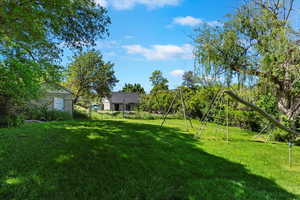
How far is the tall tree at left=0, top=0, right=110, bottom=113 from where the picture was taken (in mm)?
3467

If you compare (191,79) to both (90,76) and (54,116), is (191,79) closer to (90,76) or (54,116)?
(54,116)

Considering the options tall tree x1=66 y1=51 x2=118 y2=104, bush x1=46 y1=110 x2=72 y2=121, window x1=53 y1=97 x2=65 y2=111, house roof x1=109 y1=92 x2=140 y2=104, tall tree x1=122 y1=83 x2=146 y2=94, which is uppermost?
tall tree x1=122 y1=83 x2=146 y2=94

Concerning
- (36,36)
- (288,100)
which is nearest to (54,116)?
(36,36)

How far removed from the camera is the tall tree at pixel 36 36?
347cm

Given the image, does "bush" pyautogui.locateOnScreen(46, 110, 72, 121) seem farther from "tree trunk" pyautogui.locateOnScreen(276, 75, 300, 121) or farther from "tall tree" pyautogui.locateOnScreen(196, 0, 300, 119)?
"tree trunk" pyautogui.locateOnScreen(276, 75, 300, 121)

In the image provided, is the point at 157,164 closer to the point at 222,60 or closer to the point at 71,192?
the point at 71,192

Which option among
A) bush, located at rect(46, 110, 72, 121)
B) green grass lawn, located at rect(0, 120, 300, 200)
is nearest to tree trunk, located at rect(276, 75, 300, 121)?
green grass lawn, located at rect(0, 120, 300, 200)

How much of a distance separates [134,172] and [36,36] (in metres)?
4.69

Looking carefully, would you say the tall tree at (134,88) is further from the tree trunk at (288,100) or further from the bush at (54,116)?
the tree trunk at (288,100)

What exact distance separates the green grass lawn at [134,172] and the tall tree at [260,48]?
Answer: 4123 millimetres

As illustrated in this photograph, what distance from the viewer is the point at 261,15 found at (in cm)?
826

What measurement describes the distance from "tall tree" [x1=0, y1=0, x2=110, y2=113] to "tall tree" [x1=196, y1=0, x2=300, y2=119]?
5.33m

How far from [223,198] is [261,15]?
8867 mm

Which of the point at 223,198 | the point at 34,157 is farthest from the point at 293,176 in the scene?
the point at 34,157
